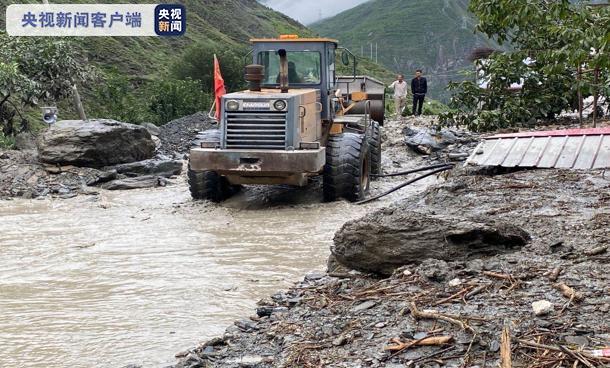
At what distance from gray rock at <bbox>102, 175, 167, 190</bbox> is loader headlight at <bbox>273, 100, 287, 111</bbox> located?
3.93 m

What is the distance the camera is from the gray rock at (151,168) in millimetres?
13703

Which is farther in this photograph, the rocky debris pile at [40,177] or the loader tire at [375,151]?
the loader tire at [375,151]

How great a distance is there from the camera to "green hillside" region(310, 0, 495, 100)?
125750 millimetres

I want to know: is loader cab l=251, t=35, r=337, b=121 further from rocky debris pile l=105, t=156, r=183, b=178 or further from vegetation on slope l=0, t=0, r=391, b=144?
vegetation on slope l=0, t=0, r=391, b=144

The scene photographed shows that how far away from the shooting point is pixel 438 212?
22.0 feet

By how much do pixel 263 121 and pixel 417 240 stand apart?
511cm

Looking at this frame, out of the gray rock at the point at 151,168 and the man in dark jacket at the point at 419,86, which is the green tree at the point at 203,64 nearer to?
the man in dark jacket at the point at 419,86

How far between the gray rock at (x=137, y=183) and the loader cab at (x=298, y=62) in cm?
323

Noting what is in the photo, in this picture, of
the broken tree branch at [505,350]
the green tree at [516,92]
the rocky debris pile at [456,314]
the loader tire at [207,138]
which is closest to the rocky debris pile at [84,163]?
the loader tire at [207,138]

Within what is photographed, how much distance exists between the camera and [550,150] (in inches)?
315

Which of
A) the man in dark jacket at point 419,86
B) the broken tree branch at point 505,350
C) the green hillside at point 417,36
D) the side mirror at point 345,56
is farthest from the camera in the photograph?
the green hillside at point 417,36

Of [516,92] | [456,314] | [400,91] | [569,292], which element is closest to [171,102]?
[400,91]

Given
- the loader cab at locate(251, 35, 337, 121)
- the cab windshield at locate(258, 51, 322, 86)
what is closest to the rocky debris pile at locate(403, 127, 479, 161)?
the loader cab at locate(251, 35, 337, 121)

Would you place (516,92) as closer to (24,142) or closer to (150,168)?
(150,168)
